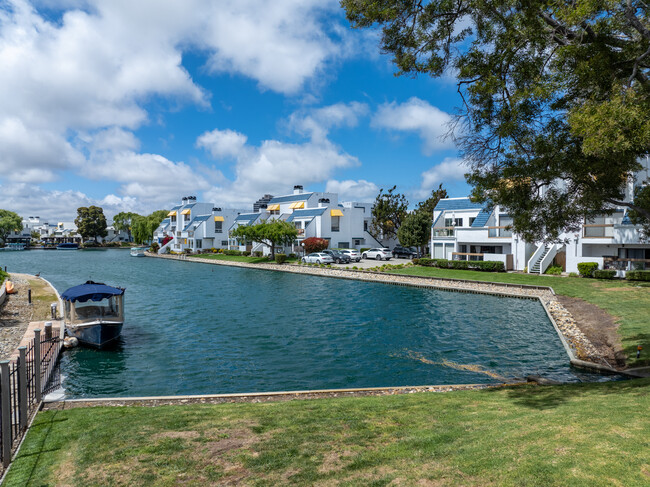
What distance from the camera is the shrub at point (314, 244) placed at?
220 ft

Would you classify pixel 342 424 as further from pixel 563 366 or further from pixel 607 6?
pixel 563 366

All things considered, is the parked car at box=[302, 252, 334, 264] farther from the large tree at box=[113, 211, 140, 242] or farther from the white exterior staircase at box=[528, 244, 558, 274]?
the large tree at box=[113, 211, 140, 242]

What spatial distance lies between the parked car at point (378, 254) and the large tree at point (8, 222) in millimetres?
127476

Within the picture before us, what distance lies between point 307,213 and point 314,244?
32.0 feet

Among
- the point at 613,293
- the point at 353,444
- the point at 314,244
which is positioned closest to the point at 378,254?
the point at 314,244

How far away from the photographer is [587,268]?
38094mm

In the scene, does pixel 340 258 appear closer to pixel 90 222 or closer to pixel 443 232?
pixel 443 232

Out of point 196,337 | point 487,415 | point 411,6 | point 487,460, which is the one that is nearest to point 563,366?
point 487,415

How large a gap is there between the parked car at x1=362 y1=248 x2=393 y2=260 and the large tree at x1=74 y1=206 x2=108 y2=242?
11121 cm

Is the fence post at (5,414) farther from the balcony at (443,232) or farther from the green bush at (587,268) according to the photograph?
the balcony at (443,232)

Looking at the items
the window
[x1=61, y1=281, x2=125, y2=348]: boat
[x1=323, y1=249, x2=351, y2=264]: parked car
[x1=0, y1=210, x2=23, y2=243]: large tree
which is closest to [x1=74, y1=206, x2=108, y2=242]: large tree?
[x1=0, y1=210, x2=23, y2=243]: large tree

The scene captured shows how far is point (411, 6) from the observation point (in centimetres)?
1065

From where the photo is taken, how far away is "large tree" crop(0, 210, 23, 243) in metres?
132

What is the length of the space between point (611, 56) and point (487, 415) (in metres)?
8.90
